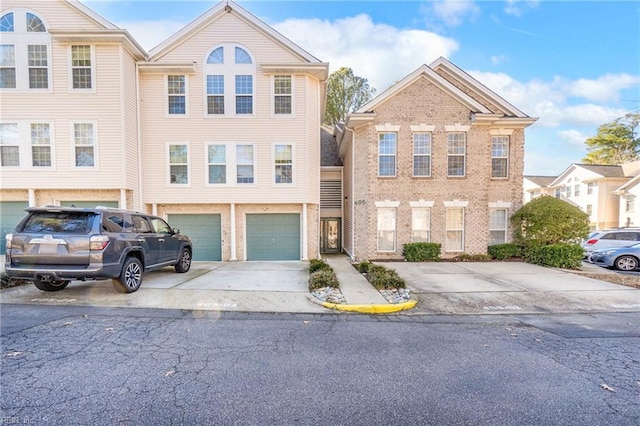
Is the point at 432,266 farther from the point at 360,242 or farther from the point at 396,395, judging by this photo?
the point at 396,395

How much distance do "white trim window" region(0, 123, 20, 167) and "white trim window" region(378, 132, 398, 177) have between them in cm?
1476

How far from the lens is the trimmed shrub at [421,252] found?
12.7 metres

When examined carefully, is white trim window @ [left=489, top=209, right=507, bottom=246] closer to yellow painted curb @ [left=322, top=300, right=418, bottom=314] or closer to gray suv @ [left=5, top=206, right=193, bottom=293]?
yellow painted curb @ [left=322, top=300, right=418, bottom=314]

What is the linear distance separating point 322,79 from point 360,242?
7.55m

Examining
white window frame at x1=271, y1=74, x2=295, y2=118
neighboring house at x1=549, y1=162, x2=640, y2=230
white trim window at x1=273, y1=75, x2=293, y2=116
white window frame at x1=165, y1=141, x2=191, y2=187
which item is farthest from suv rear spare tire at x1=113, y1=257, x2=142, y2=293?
neighboring house at x1=549, y1=162, x2=640, y2=230

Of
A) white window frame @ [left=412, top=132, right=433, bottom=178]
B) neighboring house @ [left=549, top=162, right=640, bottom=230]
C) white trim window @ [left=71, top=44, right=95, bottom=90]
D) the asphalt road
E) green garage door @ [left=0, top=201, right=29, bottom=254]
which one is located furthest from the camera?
neighboring house @ [left=549, top=162, right=640, bottom=230]

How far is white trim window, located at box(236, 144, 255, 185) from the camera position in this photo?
12906 millimetres

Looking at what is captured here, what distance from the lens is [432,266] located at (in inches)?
458

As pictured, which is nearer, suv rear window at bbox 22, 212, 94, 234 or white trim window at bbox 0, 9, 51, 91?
suv rear window at bbox 22, 212, 94, 234

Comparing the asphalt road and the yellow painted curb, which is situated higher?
the asphalt road

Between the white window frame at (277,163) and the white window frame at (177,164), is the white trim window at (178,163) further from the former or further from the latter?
the white window frame at (277,163)

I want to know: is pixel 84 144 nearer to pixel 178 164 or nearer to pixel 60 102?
pixel 60 102

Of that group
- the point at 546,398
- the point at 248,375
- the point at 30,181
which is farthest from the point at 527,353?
the point at 30,181

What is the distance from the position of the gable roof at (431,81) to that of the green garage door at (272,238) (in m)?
5.88
